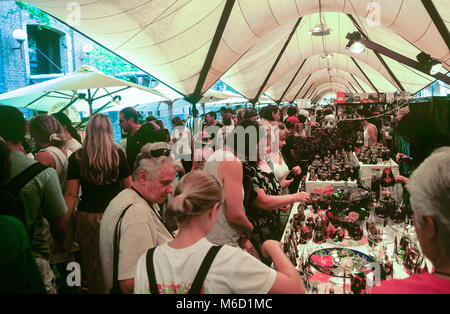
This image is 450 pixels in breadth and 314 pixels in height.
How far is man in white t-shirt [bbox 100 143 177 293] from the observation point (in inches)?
63.5

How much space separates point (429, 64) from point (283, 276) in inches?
250

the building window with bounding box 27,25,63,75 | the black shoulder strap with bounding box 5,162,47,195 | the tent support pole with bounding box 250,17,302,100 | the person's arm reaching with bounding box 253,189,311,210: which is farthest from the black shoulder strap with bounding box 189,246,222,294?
the building window with bounding box 27,25,63,75

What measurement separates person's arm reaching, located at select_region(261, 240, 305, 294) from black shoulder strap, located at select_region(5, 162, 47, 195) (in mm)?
1487

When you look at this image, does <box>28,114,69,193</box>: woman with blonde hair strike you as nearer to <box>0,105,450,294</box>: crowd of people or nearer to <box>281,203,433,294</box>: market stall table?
<box>0,105,450,294</box>: crowd of people

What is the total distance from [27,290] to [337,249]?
1925mm

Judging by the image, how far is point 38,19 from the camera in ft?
42.4

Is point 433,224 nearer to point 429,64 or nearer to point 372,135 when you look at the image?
point 429,64

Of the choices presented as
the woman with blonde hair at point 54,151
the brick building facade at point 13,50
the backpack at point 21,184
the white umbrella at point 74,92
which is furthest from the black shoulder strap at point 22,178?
the brick building facade at point 13,50

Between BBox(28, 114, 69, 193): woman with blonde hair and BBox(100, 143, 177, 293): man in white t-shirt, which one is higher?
BBox(28, 114, 69, 193): woman with blonde hair

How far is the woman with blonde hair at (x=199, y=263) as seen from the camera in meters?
1.20

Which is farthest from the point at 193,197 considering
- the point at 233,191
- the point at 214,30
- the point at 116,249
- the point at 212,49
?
the point at 212,49

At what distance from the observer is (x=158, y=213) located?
6.08ft

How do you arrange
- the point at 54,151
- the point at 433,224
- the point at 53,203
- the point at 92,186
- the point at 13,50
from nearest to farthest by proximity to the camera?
the point at 433,224, the point at 53,203, the point at 92,186, the point at 54,151, the point at 13,50
